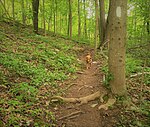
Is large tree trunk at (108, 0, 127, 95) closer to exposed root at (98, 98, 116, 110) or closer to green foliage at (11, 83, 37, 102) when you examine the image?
exposed root at (98, 98, 116, 110)

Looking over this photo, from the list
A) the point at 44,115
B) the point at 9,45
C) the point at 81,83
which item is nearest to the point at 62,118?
Answer: the point at 44,115

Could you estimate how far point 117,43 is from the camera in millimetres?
5168

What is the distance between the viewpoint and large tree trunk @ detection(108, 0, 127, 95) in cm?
504

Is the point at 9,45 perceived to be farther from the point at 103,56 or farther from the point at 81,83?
the point at 103,56

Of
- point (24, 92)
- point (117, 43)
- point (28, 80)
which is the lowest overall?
point (24, 92)

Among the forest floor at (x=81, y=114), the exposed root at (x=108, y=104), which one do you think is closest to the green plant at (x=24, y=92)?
the forest floor at (x=81, y=114)

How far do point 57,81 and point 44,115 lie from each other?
8.89 ft

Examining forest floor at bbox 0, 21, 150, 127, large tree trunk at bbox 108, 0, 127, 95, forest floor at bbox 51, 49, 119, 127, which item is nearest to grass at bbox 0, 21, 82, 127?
forest floor at bbox 0, 21, 150, 127

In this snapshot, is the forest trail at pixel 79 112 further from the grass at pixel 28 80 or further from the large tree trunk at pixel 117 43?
the large tree trunk at pixel 117 43

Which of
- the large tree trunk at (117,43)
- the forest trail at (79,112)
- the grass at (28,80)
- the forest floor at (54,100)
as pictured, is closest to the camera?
the grass at (28,80)

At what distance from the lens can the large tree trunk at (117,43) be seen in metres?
5.04

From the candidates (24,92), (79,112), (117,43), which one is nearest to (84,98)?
(79,112)

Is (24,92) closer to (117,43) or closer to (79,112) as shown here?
(79,112)

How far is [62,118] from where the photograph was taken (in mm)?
4719
